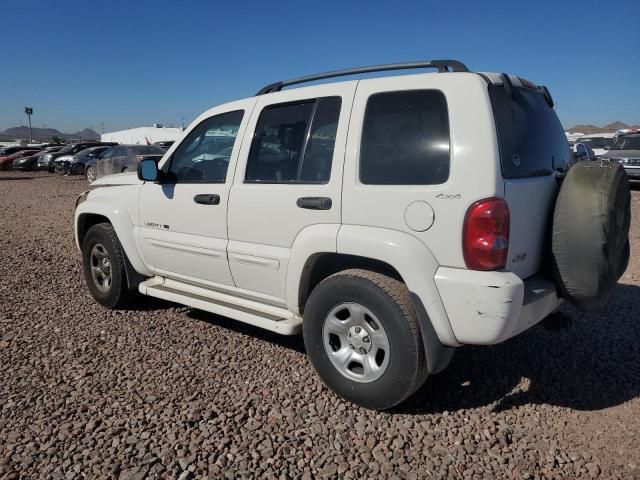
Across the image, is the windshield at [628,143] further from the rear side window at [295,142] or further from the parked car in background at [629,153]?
the rear side window at [295,142]

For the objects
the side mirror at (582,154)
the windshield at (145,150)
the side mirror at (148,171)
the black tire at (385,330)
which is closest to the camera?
the black tire at (385,330)

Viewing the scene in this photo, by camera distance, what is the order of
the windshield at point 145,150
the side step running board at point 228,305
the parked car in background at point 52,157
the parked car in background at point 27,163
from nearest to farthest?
the side step running board at point 228,305 → the windshield at point 145,150 → the parked car in background at point 52,157 → the parked car in background at point 27,163

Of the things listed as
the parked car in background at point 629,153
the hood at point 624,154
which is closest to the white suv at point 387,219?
the parked car in background at point 629,153

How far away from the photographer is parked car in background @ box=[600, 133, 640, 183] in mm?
14742

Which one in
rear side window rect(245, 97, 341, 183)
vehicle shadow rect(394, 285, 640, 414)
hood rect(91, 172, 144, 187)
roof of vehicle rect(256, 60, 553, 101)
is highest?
roof of vehicle rect(256, 60, 553, 101)

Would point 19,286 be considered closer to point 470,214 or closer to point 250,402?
point 250,402

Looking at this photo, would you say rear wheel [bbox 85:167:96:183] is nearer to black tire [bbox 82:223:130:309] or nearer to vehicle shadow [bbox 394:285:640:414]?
black tire [bbox 82:223:130:309]

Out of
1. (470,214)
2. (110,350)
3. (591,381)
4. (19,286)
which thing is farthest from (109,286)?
(591,381)

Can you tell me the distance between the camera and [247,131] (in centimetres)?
379

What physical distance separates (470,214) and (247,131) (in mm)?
1859

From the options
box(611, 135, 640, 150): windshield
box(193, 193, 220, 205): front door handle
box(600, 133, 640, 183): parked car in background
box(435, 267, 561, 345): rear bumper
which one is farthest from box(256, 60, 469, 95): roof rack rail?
box(611, 135, 640, 150): windshield

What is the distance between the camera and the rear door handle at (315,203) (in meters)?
3.18

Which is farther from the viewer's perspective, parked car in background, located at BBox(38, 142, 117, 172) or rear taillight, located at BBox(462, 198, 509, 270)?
parked car in background, located at BBox(38, 142, 117, 172)

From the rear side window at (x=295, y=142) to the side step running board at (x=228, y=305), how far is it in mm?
934
